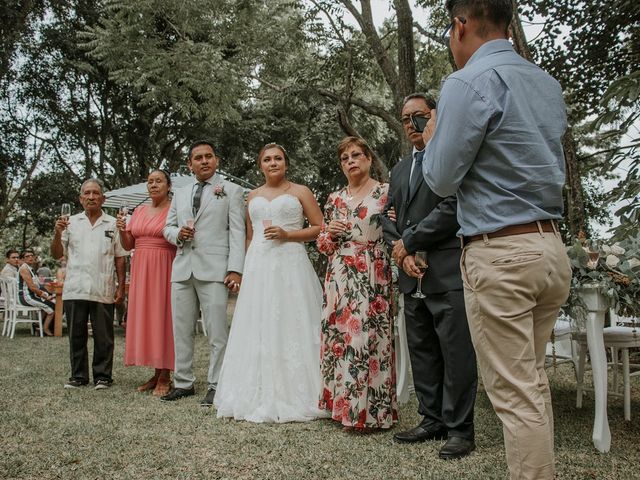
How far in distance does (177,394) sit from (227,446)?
173cm

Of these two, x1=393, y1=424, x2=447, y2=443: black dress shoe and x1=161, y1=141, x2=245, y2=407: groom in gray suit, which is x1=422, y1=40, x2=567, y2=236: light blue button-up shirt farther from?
x1=161, y1=141, x2=245, y2=407: groom in gray suit

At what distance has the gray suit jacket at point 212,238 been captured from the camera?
523 centimetres

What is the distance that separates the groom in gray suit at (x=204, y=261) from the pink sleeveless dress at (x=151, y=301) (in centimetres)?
33

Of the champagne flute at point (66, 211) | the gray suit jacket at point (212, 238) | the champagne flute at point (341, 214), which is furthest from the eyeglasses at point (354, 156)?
the champagne flute at point (66, 211)

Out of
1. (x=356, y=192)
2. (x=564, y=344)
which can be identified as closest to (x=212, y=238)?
(x=356, y=192)

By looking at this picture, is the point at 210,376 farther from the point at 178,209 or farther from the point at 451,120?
the point at 451,120

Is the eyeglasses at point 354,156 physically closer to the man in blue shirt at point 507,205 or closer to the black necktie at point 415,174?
the black necktie at point 415,174

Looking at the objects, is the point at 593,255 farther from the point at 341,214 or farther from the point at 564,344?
the point at 564,344

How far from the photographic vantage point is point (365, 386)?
407cm

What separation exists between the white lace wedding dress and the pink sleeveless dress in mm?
1080

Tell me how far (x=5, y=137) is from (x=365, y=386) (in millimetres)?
18861

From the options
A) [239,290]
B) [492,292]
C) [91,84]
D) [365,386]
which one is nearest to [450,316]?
[365,386]

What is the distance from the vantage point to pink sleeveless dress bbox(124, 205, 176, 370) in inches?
221

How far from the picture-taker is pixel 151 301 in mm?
5680
